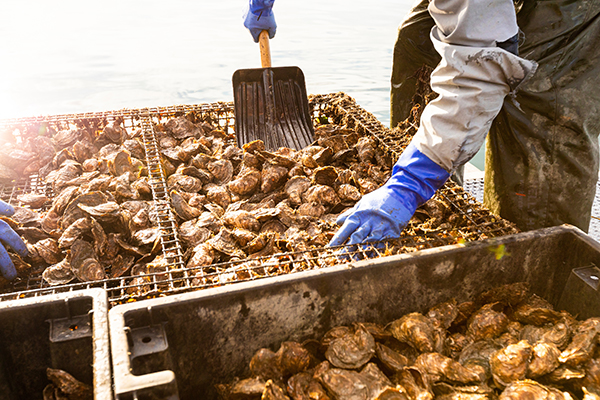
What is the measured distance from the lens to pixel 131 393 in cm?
100

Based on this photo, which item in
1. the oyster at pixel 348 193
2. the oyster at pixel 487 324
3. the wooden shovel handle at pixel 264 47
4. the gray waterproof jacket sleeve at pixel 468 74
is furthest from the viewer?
the wooden shovel handle at pixel 264 47

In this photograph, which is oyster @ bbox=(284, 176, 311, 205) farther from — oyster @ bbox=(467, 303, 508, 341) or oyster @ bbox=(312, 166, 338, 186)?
oyster @ bbox=(467, 303, 508, 341)

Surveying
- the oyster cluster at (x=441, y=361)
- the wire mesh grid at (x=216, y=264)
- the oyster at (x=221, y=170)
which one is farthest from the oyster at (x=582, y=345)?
the oyster at (x=221, y=170)

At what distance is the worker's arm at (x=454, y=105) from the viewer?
1962mm

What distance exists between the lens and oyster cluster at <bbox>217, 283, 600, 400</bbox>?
1.35 meters

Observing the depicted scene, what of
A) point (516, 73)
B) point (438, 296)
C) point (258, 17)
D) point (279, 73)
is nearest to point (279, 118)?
point (279, 73)

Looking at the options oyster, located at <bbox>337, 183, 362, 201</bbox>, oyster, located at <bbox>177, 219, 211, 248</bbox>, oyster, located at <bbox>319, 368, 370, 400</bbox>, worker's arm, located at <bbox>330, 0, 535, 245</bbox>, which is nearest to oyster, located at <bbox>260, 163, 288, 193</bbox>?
oyster, located at <bbox>337, 183, 362, 201</bbox>

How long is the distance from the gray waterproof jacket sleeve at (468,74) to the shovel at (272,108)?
1770 millimetres

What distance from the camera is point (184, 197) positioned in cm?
282

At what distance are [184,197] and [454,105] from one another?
5.86 ft

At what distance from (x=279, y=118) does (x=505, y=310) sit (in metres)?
2.73

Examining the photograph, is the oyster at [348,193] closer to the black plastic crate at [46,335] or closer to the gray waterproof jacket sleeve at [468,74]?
the gray waterproof jacket sleeve at [468,74]

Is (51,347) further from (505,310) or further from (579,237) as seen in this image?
(579,237)

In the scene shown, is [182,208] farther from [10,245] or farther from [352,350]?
[352,350]
